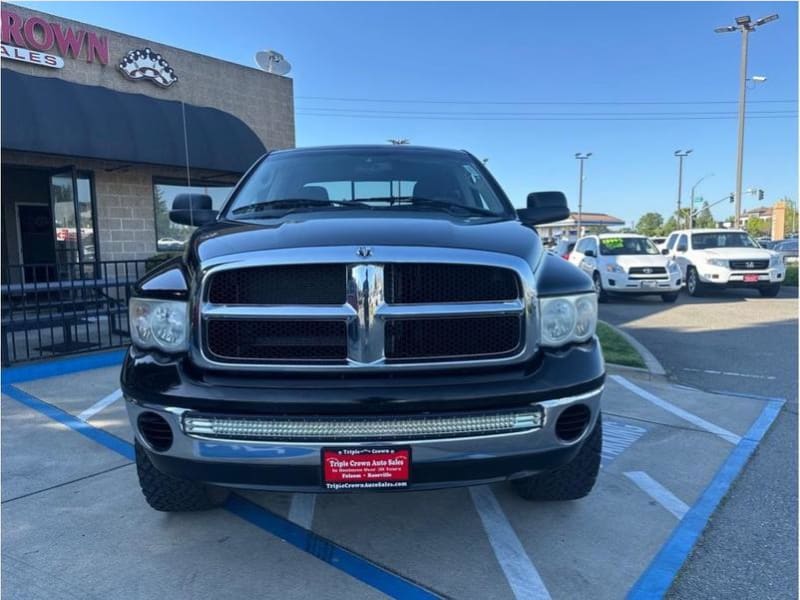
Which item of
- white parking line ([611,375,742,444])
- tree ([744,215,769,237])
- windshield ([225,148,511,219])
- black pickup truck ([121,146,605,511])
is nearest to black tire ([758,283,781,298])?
white parking line ([611,375,742,444])

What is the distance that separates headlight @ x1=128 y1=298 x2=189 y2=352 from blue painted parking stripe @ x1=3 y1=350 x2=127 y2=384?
4146mm

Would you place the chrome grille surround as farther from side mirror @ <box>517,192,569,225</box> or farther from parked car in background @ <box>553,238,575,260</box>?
parked car in background @ <box>553,238,575,260</box>

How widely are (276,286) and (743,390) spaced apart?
5.10 meters

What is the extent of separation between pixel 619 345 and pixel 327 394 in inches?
234

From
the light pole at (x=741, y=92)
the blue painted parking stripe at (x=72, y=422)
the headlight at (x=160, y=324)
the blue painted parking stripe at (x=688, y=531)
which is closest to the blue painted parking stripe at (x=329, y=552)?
the blue painted parking stripe at (x=688, y=531)

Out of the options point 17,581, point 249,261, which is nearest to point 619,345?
point 249,261

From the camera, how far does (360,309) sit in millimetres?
2119

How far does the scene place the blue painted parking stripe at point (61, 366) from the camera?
5523 millimetres

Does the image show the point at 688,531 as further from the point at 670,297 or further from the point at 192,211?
the point at 670,297

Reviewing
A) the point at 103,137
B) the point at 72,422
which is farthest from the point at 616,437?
the point at 103,137

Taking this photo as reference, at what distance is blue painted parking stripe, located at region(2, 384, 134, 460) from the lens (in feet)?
12.7

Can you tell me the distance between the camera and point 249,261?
2143mm

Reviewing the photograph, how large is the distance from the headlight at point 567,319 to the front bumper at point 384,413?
0.14 meters

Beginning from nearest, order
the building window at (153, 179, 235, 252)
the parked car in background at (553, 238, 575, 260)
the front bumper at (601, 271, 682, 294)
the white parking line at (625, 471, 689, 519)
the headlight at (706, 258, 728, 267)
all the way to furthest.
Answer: the white parking line at (625, 471, 689, 519), the building window at (153, 179, 235, 252), the front bumper at (601, 271, 682, 294), the headlight at (706, 258, 728, 267), the parked car in background at (553, 238, 575, 260)
